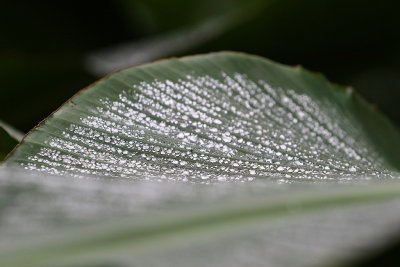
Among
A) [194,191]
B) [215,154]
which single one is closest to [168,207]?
[194,191]

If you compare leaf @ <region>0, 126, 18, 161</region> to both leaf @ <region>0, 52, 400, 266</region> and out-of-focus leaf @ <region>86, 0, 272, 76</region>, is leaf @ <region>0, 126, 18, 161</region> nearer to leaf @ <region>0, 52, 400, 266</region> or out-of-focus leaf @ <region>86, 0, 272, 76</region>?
leaf @ <region>0, 52, 400, 266</region>

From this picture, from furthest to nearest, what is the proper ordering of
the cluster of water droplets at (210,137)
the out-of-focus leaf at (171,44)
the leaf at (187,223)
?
the out-of-focus leaf at (171,44) → the cluster of water droplets at (210,137) → the leaf at (187,223)

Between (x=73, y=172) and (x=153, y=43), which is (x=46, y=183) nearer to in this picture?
(x=73, y=172)

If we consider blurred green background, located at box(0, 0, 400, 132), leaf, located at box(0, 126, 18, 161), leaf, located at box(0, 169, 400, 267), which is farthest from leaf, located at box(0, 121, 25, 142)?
blurred green background, located at box(0, 0, 400, 132)

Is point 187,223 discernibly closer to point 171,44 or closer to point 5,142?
point 5,142

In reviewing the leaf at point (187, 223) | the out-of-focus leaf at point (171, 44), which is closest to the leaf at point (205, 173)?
the leaf at point (187, 223)

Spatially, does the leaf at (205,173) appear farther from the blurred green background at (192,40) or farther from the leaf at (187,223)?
the blurred green background at (192,40)

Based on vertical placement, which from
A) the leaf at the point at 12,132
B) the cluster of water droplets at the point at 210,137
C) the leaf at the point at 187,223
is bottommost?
the leaf at the point at 187,223
